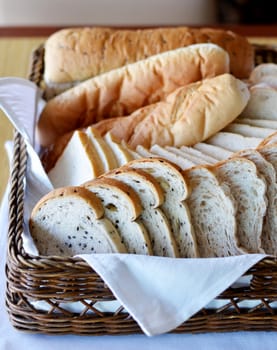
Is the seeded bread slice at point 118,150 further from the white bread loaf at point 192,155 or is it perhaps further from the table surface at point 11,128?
the table surface at point 11,128

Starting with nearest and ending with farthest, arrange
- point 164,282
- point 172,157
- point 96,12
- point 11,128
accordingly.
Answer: point 164,282 → point 172,157 → point 11,128 → point 96,12

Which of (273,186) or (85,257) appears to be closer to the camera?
(85,257)

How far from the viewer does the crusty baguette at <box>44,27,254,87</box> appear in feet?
6.43

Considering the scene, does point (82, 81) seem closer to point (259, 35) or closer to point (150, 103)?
point (150, 103)

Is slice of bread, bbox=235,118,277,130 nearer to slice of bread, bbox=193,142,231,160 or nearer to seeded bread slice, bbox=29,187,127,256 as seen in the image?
slice of bread, bbox=193,142,231,160

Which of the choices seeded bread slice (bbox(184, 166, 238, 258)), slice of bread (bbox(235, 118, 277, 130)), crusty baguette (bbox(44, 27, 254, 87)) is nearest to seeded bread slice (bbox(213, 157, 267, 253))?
seeded bread slice (bbox(184, 166, 238, 258))

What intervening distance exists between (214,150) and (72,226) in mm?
462

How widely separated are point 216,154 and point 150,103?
1.11ft

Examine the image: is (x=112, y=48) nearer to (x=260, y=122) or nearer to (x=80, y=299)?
(x=260, y=122)

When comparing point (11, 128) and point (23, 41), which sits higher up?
point (23, 41)

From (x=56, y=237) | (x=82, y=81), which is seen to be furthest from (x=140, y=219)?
(x=82, y=81)

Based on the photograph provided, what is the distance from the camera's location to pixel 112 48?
6.45ft

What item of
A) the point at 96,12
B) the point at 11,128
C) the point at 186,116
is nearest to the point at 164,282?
the point at 186,116

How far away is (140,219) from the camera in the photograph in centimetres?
133
